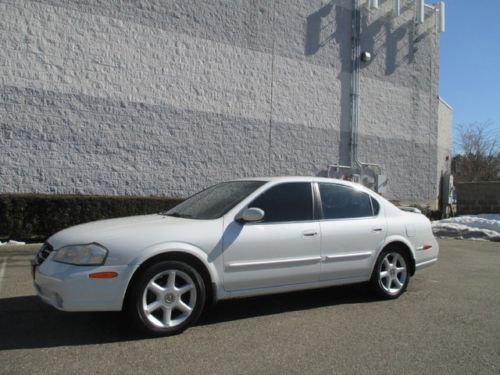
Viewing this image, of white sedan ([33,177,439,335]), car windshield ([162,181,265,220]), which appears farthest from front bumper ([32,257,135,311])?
car windshield ([162,181,265,220])

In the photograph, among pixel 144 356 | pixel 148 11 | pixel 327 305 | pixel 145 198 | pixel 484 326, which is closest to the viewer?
pixel 144 356

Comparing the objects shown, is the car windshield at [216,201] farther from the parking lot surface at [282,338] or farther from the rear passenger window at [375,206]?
the rear passenger window at [375,206]

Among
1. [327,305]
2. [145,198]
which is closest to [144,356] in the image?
[327,305]

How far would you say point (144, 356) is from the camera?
403cm

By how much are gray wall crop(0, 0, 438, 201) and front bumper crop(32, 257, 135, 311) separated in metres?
8.79

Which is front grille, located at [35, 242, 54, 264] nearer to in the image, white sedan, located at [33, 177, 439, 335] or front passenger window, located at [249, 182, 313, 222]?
white sedan, located at [33, 177, 439, 335]

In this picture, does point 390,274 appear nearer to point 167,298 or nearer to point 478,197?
point 167,298

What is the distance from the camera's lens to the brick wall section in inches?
757

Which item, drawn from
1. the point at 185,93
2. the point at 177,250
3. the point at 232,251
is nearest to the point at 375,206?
the point at 232,251

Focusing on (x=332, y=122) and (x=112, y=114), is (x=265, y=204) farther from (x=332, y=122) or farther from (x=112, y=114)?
(x=332, y=122)

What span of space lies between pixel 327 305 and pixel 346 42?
13797 mm

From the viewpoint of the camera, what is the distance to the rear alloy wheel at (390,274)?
6066mm

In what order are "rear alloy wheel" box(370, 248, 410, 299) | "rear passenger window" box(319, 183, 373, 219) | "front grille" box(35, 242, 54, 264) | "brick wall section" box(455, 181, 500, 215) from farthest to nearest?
"brick wall section" box(455, 181, 500, 215), "rear alloy wheel" box(370, 248, 410, 299), "rear passenger window" box(319, 183, 373, 219), "front grille" box(35, 242, 54, 264)

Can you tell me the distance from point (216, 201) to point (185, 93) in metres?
9.29
